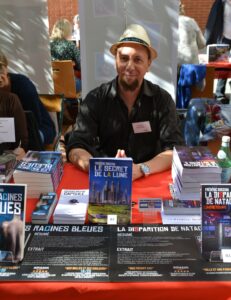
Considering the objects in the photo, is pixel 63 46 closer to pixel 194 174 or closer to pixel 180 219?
pixel 194 174

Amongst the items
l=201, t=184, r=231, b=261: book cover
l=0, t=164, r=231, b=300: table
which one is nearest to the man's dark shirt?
l=201, t=184, r=231, b=261: book cover

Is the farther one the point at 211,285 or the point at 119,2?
the point at 119,2

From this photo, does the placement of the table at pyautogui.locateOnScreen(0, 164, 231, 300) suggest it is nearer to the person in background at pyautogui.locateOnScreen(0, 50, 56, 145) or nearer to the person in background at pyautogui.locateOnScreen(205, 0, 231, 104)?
the person in background at pyautogui.locateOnScreen(0, 50, 56, 145)

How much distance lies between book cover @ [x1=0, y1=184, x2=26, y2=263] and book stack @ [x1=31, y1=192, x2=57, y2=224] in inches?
8.0

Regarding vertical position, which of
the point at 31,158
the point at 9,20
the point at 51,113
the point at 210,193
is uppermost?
the point at 9,20

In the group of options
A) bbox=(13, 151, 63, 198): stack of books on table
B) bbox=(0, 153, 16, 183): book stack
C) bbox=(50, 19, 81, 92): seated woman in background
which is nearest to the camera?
bbox=(13, 151, 63, 198): stack of books on table

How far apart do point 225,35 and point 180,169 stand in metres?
4.99

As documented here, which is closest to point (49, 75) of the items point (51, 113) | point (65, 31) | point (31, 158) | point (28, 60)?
point (28, 60)

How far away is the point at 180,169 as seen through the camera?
1.48m

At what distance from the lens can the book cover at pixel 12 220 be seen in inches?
45.9

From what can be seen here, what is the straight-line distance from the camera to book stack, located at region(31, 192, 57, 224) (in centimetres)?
138

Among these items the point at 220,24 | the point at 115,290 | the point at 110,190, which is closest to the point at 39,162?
the point at 110,190

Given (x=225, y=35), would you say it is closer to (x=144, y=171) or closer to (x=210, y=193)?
(x=144, y=171)

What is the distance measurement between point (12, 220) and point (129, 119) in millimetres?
1284
